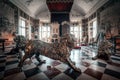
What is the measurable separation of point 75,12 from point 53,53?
9862mm

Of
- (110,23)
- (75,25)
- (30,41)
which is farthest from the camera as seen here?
(75,25)

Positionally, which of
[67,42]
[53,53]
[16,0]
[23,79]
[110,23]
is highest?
[16,0]

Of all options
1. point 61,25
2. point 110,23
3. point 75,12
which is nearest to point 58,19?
point 61,25

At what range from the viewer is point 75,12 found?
10.1 meters

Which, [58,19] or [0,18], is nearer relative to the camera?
[0,18]

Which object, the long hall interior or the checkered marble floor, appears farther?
the long hall interior

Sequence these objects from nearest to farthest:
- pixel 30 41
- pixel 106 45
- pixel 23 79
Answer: pixel 23 79 < pixel 30 41 < pixel 106 45

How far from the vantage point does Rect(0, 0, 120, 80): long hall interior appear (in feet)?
4.74

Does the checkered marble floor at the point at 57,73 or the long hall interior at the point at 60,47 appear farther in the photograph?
the long hall interior at the point at 60,47

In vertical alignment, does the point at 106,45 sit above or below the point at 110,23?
below

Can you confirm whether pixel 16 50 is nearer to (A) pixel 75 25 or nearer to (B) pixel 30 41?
(B) pixel 30 41

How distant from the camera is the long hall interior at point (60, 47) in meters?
1.45

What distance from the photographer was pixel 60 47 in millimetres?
1512

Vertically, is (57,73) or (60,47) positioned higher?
(60,47)
